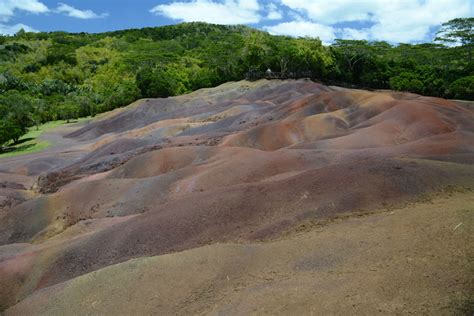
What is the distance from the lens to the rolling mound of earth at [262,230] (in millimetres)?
11734

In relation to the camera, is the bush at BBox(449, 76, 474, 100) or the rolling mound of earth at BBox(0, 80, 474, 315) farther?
the bush at BBox(449, 76, 474, 100)

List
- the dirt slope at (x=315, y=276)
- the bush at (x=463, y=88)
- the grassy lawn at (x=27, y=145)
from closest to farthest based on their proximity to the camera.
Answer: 1. the dirt slope at (x=315, y=276)
2. the grassy lawn at (x=27, y=145)
3. the bush at (x=463, y=88)

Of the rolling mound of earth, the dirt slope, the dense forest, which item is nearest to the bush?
the dense forest

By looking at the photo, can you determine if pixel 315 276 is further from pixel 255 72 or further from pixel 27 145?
pixel 255 72

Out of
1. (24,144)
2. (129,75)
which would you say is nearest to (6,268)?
(24,144)

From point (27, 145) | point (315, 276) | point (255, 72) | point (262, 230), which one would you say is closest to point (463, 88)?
point (255, 72)

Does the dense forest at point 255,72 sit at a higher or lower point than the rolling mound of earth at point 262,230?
higher

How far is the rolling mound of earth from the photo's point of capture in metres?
11.7

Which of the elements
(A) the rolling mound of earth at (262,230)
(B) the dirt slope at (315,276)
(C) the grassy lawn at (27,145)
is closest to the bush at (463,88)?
(A) the rolling mound of earth at (262,230)

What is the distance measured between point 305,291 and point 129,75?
360 ft

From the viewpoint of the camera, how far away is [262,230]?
715 inches

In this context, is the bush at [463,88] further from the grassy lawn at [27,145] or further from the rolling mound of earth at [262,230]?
the grassy lawn at [27,145]

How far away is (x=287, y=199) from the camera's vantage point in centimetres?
2016

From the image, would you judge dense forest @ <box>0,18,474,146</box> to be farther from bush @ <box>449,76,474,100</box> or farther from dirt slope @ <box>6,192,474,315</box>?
dirt slope @ <box>6,192,474,315</box>
